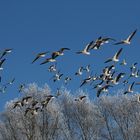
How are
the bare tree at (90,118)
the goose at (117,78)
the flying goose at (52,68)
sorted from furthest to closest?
the bare tree at (90,118) < the flying goose at (52,68) < the goose at (117,78)

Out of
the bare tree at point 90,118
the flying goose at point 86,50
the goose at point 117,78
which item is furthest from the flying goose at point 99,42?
the bare tree at point 90,118

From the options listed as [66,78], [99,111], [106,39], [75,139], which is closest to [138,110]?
[99,111]

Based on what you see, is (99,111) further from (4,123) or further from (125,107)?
(4,123)

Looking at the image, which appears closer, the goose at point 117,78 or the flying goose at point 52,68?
the goose at point 117,78

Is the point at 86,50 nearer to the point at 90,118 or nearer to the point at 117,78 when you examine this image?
the point at 117,78

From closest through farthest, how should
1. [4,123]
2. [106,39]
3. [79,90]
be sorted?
[106,39] → [4,123] → [79,90]


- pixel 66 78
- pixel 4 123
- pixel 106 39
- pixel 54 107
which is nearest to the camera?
pixel 106 39

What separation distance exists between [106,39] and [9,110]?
2700 cm

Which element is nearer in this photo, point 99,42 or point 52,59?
point 99,42

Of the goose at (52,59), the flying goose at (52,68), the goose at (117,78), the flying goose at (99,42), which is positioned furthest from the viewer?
the flying goose at (52,68)

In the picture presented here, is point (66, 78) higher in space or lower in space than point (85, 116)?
higher

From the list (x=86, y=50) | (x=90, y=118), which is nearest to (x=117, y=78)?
(x=86, y=50)

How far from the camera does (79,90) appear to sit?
172ft

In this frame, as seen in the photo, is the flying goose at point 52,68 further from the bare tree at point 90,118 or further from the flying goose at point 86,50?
the bare tree at point 90,118
